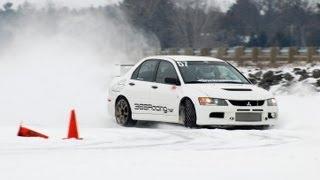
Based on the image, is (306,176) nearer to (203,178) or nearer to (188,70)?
(203,178)

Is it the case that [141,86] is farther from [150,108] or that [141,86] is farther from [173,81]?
[173,81]

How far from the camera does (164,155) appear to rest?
33.8 feet

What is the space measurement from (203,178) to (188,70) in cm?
730

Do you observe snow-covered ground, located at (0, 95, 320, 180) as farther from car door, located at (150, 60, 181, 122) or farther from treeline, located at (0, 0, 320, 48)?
treeline, located at (0, 0, 320, 48)

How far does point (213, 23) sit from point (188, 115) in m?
85.6

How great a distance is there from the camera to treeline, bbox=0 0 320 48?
94.9 metres

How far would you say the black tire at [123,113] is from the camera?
1645cm

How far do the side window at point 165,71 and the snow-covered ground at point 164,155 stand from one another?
7.71 feet

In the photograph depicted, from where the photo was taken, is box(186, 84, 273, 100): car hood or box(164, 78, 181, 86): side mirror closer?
box(186, 84, 273, 100): car hood

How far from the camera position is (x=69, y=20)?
5809 centimetres

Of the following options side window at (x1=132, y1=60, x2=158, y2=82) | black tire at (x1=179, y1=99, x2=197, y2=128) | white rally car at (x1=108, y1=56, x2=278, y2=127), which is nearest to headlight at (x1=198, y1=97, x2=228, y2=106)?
white rally car at (x1=108, y1=56, x2=278, y2=127)

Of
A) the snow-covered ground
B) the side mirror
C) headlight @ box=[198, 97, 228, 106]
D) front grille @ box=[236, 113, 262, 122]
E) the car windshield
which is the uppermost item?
the car windshield

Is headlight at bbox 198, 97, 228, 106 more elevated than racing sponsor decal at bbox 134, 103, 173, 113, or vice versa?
headlight at bbox 198, 97, 228, 106

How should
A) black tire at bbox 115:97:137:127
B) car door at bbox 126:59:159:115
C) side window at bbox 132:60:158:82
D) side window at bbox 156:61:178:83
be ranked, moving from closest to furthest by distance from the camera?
1. side window at bbox 156:61:178:83
2. car door at bbox 126:59:159:115
3. side window at bbox 132:60:158:82
4. black tire at bbox 115:97:137:127
